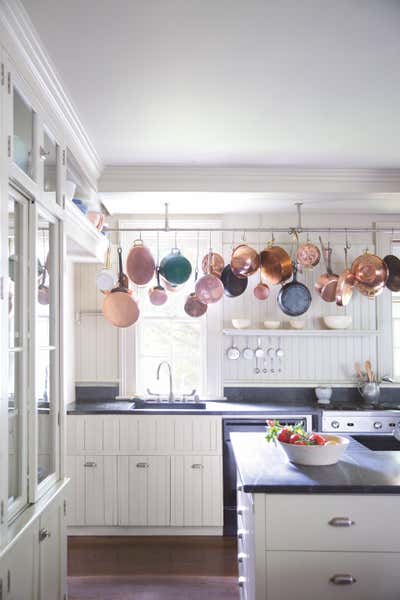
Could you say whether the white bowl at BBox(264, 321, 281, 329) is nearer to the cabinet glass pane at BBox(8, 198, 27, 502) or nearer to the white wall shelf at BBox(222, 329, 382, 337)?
the white wall shelf at BBox(222, 329, 382, 337)

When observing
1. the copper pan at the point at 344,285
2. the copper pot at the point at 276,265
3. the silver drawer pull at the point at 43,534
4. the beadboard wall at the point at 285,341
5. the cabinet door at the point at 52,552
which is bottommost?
the cabinet door at the point at 52,552

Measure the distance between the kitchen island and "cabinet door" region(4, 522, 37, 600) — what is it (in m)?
0.87

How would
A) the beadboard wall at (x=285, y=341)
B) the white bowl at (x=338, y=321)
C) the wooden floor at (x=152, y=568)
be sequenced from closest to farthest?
the wooden floor at (x=152, y=568) → the white bowl at (x=338, y=321) → the beadboard wall at (x=285, y=341)

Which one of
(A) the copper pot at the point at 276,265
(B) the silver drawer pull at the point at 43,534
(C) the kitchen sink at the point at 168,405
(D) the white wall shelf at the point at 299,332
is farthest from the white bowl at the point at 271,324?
(B) the silver drawer pull at the point at 43,534

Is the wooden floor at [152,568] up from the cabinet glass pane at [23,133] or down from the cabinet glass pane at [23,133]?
down

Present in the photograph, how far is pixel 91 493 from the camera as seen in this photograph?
3697 mm

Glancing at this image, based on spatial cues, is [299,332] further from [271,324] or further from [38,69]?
[38,69]

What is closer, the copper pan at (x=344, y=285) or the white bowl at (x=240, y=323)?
the copper pan at (x=344, y=285)

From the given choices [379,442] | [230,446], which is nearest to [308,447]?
[379,442]

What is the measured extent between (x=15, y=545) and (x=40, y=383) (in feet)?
2.27

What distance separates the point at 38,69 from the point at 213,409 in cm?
266

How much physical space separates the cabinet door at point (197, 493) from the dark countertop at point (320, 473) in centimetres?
120

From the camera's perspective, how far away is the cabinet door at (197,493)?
3.69 m

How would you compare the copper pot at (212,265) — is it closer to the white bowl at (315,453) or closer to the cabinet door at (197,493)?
the cabinet door at (197,493)
